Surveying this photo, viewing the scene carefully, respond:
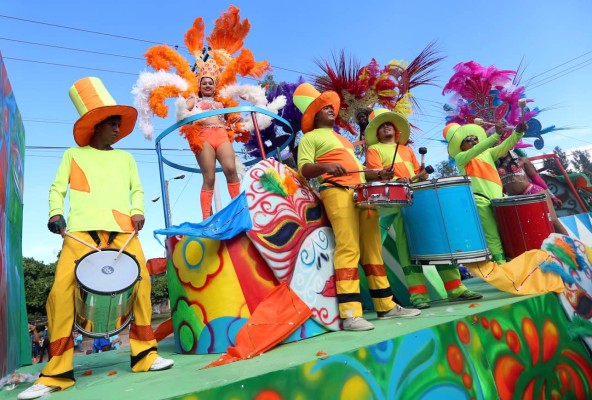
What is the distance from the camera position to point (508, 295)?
12.3 feet

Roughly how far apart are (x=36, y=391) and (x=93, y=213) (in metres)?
0.94

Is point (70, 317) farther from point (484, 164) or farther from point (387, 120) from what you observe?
point (484, 164)

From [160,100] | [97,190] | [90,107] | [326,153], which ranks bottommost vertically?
[97,190]

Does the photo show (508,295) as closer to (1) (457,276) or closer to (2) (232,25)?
(1) (457,276)

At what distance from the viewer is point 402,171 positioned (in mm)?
4324

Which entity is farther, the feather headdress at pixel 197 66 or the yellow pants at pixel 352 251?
the feather headdress at pixel 197 66

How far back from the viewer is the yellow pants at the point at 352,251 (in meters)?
3.28

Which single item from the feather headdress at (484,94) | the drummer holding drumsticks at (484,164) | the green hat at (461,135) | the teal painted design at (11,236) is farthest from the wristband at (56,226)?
the feather headdress at (484,94)

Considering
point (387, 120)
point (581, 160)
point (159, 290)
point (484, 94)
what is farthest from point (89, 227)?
point (581, 160)

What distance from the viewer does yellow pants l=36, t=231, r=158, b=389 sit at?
239 centimetres

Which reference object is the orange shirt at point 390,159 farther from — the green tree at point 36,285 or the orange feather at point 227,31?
the green tree at point 36,285

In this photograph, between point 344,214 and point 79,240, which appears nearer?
point 79,240

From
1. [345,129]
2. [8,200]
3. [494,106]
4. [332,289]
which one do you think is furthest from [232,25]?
[494,106]

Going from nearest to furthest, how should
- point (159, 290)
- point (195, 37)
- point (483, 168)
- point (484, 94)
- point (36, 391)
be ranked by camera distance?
point (36, 391) → point (483, 168) → point (195, 37) → point (484, 94) → point (159, 290)
